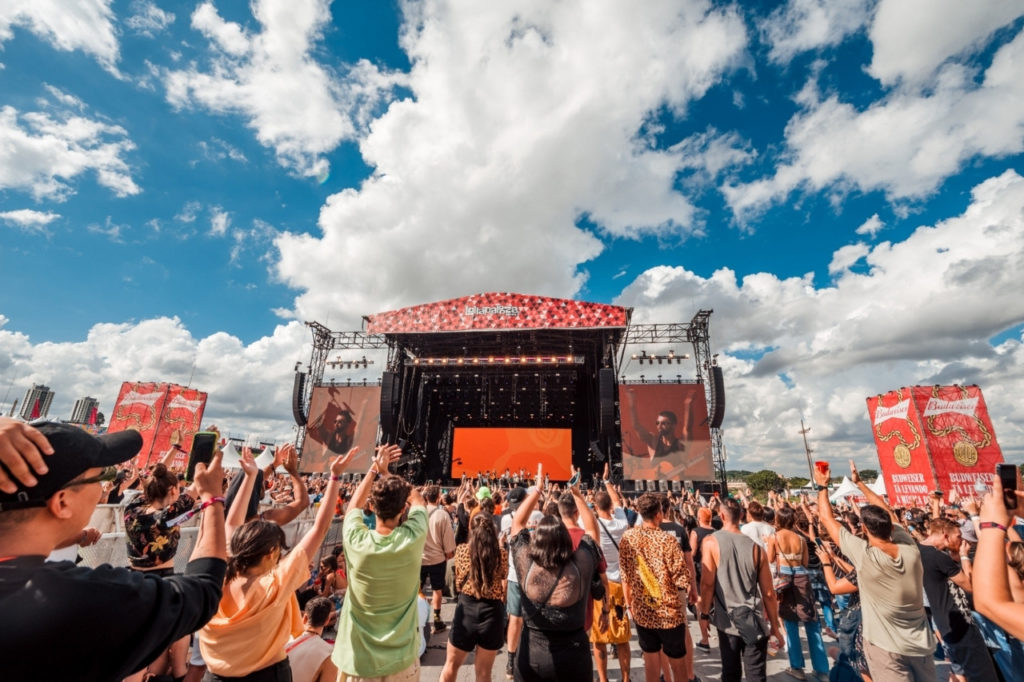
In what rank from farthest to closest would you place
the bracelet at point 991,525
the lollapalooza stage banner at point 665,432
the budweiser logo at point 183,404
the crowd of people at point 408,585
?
the budweiser logo at point 183,404 < the lollapalooza stage banner at point 665,432 < the bracelet at point 991,525 < the crowd of people at point 408,585

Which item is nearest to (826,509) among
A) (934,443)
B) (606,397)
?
(606,397)

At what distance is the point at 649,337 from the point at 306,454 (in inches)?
751

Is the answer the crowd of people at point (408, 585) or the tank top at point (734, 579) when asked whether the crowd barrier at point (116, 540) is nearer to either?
the crowd of people at point (408, 585)

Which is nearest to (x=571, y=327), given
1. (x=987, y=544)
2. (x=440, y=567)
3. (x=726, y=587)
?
(x=440, y=567)

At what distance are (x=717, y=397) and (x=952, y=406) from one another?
11.5 metres

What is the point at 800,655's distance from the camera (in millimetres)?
4520

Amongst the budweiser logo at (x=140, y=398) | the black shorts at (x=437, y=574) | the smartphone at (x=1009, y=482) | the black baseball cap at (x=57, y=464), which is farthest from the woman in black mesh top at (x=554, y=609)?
the budweiser logo at (x=140, y=398)

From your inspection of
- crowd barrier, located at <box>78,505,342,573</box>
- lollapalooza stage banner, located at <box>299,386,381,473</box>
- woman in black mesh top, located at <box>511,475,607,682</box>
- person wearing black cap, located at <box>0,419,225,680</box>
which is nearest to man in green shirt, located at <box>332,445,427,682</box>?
woman in black mesh top, located at <box>511,475,607,682</box>

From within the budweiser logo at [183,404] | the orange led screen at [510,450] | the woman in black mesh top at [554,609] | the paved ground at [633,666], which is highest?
the budweiser logo at [183,404]

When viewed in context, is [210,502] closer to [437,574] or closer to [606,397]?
[437,574]

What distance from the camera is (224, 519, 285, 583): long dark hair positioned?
2047mm

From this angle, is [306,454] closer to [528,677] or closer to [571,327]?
[571,327]

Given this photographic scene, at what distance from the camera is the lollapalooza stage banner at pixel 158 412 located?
22578 millimetres

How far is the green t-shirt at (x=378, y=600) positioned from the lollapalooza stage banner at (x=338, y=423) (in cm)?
2096
